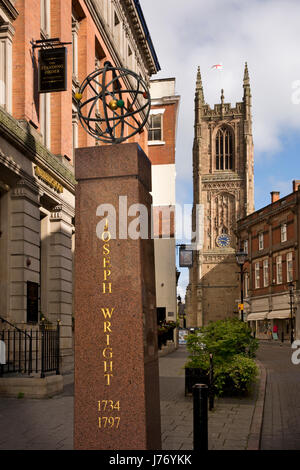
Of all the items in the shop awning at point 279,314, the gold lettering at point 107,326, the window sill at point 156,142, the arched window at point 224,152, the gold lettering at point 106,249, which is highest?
the arched window at point 224,152

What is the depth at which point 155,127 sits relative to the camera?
46250 mm

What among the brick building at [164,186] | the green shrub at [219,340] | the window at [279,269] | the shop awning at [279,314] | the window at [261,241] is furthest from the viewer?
the window at [261,241]

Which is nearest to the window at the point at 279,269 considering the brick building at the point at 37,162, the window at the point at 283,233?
the window at the point at 283,233

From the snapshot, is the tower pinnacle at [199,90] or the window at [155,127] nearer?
the window at [155,127]

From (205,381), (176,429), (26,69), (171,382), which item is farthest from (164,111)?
(176,429)

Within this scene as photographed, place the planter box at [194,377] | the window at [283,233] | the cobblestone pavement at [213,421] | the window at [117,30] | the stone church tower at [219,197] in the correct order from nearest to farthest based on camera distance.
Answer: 1. the cobblestone pavement at [213,421]
2. the planter box at [194,377]
3. the window at [117,30]
4. the window at [283,233]
5. the stone church tower at [219,197]

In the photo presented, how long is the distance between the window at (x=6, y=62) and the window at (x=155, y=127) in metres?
30.0

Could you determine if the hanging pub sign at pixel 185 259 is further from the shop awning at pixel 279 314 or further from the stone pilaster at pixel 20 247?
the stone pilaster at pixel 20 247

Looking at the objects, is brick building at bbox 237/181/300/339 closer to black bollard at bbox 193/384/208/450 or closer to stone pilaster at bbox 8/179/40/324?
stone pilaster at bbox 8/179/40/324

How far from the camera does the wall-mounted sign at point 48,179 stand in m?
17.4

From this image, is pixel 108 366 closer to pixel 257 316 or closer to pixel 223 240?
pixel 257 316

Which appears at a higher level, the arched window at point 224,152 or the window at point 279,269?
the arched window at point 224,152
